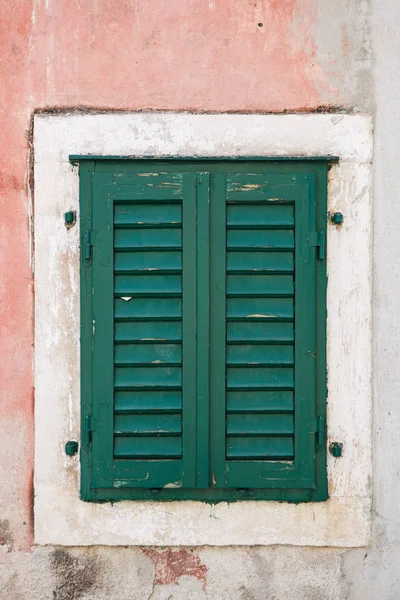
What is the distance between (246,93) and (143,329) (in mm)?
1161

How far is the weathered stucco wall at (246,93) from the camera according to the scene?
2.79 metres

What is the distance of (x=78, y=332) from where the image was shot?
278 cm

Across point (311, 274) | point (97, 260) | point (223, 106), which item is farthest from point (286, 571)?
point (223, 106)

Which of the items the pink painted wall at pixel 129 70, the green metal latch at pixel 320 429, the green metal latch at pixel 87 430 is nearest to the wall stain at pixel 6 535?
the pink painted wall at pixel 129 70

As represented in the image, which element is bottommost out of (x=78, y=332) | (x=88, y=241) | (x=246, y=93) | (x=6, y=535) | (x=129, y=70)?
(x=6, y=535)

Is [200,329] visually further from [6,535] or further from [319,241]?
[6,535]

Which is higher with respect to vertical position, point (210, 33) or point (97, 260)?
point (210, 33)

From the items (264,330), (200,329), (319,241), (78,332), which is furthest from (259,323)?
(78,332)

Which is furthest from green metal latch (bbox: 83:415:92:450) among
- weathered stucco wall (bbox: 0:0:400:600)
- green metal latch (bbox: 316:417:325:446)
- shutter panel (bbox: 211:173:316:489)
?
green metal latch (bbox: 316:417:325:446)

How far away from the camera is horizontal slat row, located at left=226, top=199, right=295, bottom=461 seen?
2.72 m

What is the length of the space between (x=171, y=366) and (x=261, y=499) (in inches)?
28.3

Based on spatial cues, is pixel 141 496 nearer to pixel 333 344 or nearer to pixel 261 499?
pixel 261 499

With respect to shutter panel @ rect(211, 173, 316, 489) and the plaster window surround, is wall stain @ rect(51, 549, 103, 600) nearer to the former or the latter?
the plaster window surround

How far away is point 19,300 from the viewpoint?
2812 millimetres
